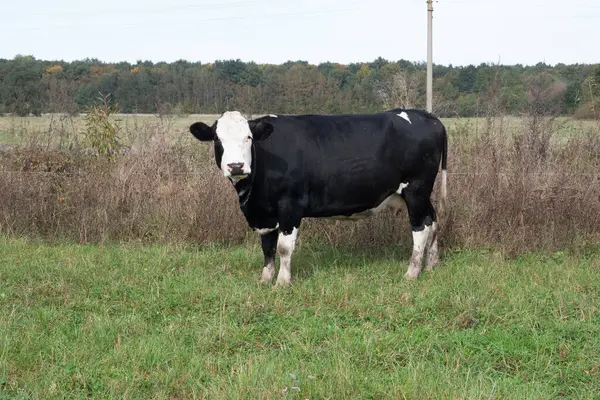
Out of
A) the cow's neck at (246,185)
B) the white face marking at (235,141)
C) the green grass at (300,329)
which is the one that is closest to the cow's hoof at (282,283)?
the green grass at (300,329)

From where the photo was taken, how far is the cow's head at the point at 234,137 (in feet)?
18.9

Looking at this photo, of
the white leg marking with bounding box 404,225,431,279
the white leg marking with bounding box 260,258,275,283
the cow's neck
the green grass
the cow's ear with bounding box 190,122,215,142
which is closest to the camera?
the green grass

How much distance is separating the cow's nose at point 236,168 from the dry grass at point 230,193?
9.45 feet

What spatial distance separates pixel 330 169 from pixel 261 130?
2.93 feet

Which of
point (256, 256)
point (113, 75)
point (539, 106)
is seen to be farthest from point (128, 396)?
point (113, 75)

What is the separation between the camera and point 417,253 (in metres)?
6.83

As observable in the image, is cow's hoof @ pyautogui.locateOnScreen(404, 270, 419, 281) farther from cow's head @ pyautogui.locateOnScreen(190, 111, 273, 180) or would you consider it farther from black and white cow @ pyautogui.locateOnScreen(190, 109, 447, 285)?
cow's head @ pyautogui.locateOnScreen(190, 111, 273, 180)

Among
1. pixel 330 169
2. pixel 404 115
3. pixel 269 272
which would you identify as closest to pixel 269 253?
pixel 269 272

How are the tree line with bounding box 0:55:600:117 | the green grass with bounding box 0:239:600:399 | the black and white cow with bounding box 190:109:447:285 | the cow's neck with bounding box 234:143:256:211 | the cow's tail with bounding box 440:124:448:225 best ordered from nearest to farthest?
1. the green grass with bounding box 0:239:600:399
2. the cow's neck with bounding box 234:143:256:211
3. the black and white cow with bounding box 190:109:447:285
4. the cow's tail with bounding box 440:124:448:225
5. the tree line with bounding box 0:55:600:117

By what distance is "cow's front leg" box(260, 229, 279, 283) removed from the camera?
21.7ft

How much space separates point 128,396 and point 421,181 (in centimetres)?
426

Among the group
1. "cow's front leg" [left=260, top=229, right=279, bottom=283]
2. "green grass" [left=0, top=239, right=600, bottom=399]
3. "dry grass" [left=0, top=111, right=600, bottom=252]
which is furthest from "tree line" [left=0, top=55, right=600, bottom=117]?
"cow's front leg" [left=260, top=229, right=279, bottom=283]

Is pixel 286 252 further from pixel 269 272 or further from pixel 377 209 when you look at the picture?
pixel 377 209

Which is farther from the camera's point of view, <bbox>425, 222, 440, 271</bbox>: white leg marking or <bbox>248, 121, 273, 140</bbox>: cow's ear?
<bbox>425, 222, 440, 271</bbox>: white leg marking
